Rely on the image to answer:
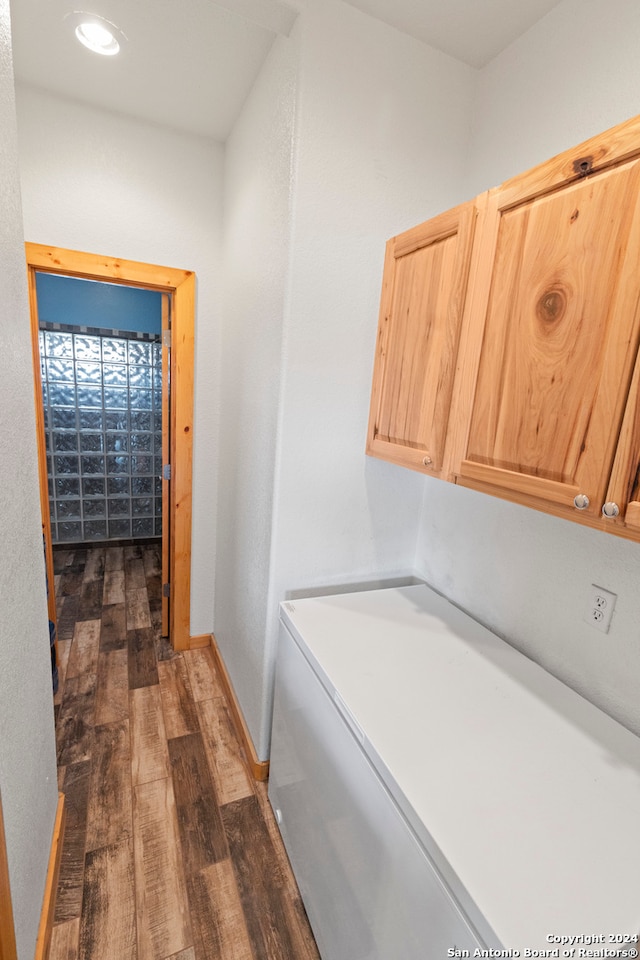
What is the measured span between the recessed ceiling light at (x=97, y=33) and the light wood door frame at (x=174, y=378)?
72cm

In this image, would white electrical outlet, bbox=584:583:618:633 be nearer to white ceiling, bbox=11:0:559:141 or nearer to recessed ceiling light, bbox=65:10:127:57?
white ceiling, bbox=11:0:559:141

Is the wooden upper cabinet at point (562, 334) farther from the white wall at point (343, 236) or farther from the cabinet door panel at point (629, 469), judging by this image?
the white wall at point (343, 236)

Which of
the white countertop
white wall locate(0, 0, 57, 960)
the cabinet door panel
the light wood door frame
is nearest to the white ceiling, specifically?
the light wood door frame

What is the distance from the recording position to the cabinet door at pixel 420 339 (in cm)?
109

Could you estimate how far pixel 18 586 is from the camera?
1006 millimetres

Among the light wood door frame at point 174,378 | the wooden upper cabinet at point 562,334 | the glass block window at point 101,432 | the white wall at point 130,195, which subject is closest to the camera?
the wooden upper cabinet at point 562,334

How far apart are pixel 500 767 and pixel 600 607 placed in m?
0.49

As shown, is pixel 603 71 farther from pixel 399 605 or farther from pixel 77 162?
pixel 77 162

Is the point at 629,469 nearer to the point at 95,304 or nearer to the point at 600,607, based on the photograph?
the point at 600,607

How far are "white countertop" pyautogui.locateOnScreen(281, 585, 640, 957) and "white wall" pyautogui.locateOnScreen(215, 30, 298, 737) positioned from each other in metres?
0.51

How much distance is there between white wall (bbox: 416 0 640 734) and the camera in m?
1.03

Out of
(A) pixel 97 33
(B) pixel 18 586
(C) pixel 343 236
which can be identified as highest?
(A) pixel 97 33

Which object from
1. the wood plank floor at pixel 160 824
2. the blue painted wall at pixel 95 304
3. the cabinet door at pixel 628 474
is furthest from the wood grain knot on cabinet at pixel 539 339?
the blue painted wall at pixel 95 304

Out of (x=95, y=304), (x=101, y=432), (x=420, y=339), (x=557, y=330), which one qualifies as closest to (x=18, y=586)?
(x=420, y=339)
